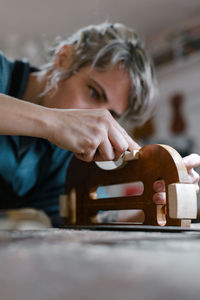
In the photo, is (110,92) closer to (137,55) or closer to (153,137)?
(137,55)

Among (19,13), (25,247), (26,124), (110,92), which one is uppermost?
(19,13)

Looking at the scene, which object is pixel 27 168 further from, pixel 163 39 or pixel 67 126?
pixel 163 39

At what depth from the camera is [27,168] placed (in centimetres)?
86

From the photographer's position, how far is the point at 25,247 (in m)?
0.25

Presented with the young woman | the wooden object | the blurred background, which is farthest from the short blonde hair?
the blurred background

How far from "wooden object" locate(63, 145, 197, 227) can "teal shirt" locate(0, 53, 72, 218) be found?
0.59 ft

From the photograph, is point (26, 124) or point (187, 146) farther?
point (187, 146)

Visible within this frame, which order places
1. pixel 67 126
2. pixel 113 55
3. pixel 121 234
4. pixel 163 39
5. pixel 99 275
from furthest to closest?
1. pixel 163 39
2. pixel 113 55
3. pixel 67 126
4. pixel 121 234
5. pixel 99 275

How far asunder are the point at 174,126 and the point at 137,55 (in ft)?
6.21

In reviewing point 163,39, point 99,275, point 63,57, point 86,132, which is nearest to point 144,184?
point 86,132

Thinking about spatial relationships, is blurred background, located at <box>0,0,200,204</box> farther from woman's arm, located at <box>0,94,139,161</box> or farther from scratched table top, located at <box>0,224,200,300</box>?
scratched table top, located at <box>0,224,200,300</box>

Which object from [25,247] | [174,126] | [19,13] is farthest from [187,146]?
[25,247]

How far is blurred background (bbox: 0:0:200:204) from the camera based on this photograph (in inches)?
82.4

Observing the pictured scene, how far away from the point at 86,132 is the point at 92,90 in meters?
0.39
